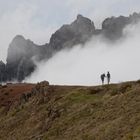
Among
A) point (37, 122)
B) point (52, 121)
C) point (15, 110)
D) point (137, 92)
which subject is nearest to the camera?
point (137, 92)

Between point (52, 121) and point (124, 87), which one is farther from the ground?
point (124, 87)

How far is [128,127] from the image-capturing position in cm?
3522

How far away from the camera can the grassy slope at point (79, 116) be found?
36.9 meters

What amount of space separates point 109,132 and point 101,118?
214 inches

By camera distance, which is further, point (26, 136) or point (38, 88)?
point (38, 88)

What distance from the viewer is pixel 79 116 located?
4503 cm

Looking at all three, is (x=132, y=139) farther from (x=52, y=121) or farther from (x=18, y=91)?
(x=18, y=91)

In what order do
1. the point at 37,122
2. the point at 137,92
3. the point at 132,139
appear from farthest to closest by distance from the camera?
the point at 37,122 < the point at 137,92 < the point at 132,139

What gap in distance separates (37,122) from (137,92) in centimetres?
1366

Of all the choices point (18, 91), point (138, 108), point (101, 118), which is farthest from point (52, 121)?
point (18, 91)

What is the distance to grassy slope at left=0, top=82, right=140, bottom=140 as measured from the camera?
36.9m

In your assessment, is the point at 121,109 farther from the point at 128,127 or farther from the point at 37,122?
the point at 37,122

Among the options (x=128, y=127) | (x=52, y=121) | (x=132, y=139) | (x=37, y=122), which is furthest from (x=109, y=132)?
(x=37, y=122)

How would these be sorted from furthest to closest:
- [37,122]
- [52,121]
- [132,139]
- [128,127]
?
[37,122] → [52,121] → [128,127] → [132,139]
